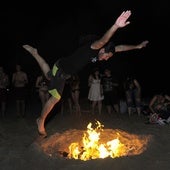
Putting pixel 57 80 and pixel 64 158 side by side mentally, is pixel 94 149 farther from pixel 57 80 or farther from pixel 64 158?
pixel 57 80

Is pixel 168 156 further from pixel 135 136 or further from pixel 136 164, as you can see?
pixel 135 136

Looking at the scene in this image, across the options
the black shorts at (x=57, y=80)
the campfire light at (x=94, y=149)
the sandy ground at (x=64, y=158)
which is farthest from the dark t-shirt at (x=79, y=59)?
the campfire light at (x=94, y=149)

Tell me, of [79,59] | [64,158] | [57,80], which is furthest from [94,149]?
[79,59]

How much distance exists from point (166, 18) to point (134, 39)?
183 centimetres

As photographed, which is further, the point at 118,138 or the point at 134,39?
the point at 134,39

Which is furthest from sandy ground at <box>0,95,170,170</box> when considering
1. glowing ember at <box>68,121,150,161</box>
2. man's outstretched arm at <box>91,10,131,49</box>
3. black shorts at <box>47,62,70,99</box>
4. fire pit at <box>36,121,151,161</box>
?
man's outstretched arm at <box>91,10,131,49</box>

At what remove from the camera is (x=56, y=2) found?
2036cm

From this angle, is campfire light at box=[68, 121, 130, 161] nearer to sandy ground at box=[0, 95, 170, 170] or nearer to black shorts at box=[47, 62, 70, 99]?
sandy ground at box=[0, 95, 170, 170]

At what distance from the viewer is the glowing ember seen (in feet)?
26.9

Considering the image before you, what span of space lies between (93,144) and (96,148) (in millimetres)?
153

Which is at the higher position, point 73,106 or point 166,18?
point 166,18

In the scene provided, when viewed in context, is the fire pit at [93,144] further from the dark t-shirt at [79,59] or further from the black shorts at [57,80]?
the dark t-shirt at [79,59]

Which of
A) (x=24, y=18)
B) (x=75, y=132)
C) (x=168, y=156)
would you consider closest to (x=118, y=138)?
(x=75, y=132)

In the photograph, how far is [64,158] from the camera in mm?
7652
